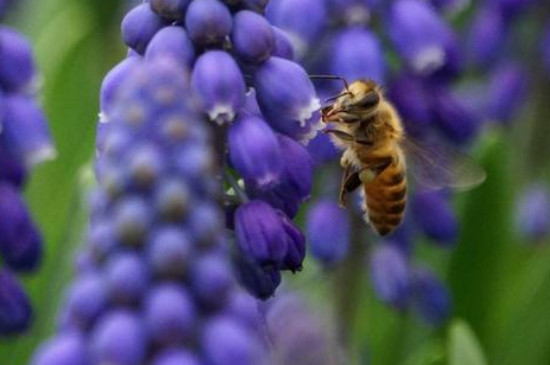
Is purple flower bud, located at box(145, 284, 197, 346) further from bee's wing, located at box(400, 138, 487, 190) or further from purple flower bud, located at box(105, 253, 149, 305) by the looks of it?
bee's wing, located at box(400, 138, 487, 190)

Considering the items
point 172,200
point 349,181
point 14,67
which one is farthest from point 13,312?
point 172,200

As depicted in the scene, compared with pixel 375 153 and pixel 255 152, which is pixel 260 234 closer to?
pixel 255 152

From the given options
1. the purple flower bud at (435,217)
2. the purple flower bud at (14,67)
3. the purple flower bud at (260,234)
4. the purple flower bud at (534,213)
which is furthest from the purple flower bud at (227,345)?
the purple flower bud at (534,213)

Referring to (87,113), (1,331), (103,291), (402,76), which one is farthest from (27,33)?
(103,291)

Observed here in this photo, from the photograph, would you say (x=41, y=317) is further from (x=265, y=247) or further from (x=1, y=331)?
(x=265, y=247)

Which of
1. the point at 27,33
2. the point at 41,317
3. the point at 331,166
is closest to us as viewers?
the point at 41,317

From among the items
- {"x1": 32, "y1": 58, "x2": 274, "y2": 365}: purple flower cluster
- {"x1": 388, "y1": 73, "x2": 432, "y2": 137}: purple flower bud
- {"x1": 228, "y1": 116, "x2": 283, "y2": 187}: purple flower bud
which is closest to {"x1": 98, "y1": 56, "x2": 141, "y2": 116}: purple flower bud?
{"x1": 228, "y1": 116, "x2": 283, "y2": 187}: purple flower bud

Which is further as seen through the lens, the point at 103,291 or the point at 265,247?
the point at 265,247
